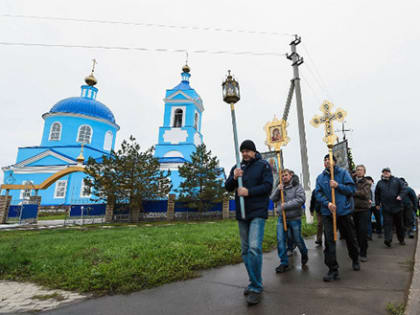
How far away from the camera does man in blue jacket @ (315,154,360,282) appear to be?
149 inches

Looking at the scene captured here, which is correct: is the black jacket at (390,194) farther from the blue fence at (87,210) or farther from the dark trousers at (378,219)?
the blue fence at (87,210)

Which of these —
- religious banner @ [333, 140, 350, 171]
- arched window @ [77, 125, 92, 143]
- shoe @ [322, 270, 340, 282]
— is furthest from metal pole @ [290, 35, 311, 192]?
arched window @ [77, 125, 92, 143]

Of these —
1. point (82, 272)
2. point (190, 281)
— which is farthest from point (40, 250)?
point (190, 281)

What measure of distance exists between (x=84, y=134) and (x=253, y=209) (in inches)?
1304

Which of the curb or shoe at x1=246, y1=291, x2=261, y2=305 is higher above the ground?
the curb

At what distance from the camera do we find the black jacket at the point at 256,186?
3.12 m

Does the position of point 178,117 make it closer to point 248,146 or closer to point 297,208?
point 297,208

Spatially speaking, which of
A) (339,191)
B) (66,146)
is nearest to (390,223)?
(339,191)

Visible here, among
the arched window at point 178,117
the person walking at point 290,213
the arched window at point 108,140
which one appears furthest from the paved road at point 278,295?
the arched window at point 108,140

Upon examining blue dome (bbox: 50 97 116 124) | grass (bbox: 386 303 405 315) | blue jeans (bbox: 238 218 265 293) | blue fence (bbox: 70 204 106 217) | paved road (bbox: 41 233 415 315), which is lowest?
paved road (bbox: 41 233 415 315)

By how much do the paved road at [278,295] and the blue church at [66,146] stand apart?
944 inches

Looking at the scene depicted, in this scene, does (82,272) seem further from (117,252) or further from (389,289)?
(389,289)

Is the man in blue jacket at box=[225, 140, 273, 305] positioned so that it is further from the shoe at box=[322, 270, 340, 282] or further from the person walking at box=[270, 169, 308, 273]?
the person walking at box=[270, 169, 308, 273]

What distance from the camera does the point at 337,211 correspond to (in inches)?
157
